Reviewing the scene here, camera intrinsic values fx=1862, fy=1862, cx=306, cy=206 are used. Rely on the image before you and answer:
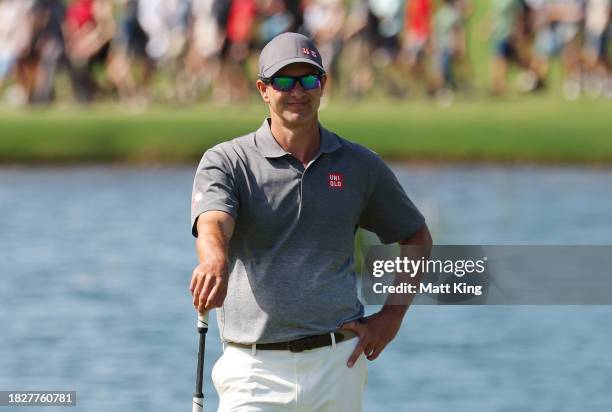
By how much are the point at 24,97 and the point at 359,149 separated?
18566 millimetres

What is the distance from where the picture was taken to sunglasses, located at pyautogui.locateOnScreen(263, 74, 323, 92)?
4754 millimetres

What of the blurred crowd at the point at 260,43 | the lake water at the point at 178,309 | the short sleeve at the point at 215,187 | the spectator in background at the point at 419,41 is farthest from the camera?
the blurred crowd at the point at 260,43

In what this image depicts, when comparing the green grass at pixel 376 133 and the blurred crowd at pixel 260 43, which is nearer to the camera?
the green grass at pixel 376 133

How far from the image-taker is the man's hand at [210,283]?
14.5ft

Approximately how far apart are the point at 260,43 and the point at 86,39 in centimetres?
209

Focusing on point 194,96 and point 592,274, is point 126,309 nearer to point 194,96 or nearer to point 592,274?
point 592,274

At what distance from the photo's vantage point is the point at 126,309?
515 inches

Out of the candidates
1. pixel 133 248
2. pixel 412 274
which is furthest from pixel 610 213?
pixel 412 274

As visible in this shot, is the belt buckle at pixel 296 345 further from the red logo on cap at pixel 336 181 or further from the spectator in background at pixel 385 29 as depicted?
the spectator in background at pixel 385 29

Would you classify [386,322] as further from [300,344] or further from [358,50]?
[358,50]

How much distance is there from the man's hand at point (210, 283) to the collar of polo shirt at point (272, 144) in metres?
0.41

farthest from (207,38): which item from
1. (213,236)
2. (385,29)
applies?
(213,236)

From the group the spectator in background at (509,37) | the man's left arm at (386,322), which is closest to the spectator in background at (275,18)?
the spectator in background at (509,37)

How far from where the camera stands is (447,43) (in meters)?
22.3
